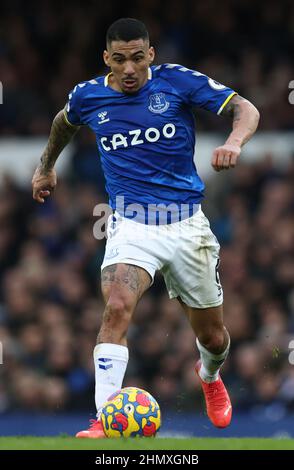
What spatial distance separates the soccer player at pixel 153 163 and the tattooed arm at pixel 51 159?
0.09 meters

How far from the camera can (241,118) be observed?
693cm

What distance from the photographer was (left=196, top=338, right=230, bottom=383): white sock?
775 cm

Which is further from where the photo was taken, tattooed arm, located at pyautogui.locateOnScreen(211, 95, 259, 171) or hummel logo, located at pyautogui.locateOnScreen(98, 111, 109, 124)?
hummel logo, located at pyautogui.locateOnScreen(98, 111, 109, 124)

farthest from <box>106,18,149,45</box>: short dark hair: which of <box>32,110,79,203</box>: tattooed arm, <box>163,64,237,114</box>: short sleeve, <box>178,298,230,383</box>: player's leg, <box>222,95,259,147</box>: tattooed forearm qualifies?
<box>178,298,230,383</box>: player's leg

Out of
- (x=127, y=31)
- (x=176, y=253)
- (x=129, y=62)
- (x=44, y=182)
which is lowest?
(x=176, y=253)

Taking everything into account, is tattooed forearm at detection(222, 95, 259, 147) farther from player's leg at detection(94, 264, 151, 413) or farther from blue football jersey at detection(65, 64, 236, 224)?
player's leg at detection(94, 264, 151, 413)

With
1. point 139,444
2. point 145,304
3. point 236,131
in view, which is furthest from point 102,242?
point 139,444

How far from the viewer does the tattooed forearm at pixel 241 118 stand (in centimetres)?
677

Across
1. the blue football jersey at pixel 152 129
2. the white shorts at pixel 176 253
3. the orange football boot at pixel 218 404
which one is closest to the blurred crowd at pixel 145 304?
the orange football boot at pixel 218 404

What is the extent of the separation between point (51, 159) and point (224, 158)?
170 cm

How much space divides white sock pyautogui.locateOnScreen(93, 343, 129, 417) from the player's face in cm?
163

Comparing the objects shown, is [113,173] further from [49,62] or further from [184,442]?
[49,62]

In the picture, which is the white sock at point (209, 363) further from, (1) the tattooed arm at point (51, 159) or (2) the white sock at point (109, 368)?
(1) the tattooed arm at point (51, 159)

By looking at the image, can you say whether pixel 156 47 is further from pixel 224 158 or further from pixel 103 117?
pixel 224 158
